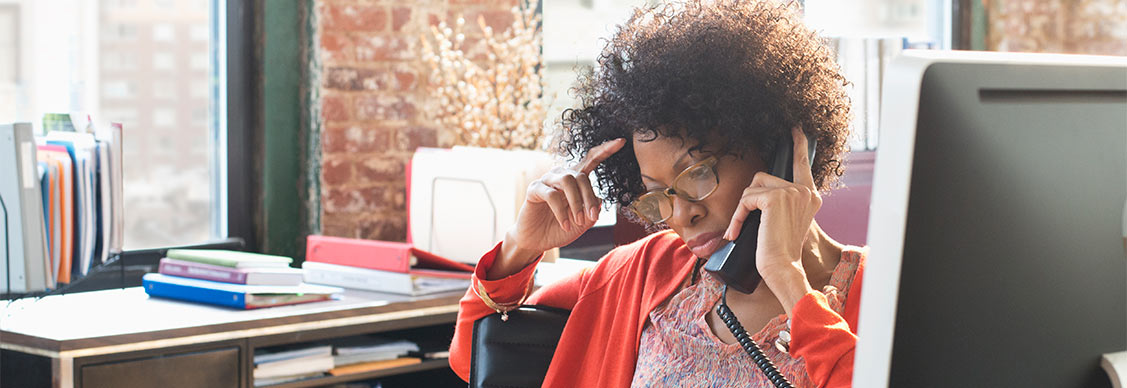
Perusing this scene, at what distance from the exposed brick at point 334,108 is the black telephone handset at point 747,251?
172 cm

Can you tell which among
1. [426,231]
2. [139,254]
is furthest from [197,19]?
[426,231]

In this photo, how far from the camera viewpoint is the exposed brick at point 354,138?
2850 mm

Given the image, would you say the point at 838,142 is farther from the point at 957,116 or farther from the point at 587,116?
the point at 957,116

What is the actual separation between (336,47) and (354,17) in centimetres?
9

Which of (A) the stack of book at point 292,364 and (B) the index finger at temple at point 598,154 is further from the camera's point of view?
(A) the stack of book at point 292,364

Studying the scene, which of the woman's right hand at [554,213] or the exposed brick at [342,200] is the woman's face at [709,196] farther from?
the exposed brick at [342,200]

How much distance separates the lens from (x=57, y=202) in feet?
7.06

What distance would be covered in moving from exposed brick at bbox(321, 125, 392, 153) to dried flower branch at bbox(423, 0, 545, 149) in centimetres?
16

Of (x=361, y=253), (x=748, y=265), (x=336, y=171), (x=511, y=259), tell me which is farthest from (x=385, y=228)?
(x=748, y=265)

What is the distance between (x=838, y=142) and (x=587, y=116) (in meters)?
0.36

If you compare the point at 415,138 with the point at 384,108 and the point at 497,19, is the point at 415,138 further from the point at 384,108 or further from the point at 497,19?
the point at 497,19

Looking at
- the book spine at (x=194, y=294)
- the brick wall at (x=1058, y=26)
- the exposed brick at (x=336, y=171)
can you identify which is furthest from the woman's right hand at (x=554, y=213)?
the brick wall at (x=1058, y=26)

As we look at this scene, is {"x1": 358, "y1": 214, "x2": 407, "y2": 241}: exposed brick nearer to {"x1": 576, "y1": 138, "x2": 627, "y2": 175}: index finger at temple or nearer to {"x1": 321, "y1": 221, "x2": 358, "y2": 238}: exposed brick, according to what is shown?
{"x1": 321, "y1": 221, "x2": 358, "y2": 238}: exposed brick

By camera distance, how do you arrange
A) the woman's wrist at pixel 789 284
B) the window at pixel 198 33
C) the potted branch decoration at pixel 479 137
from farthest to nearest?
the window at pixel 198 33, the potted branch decoration at pixel 479 137, the woman's wrist at pixel 789 284
